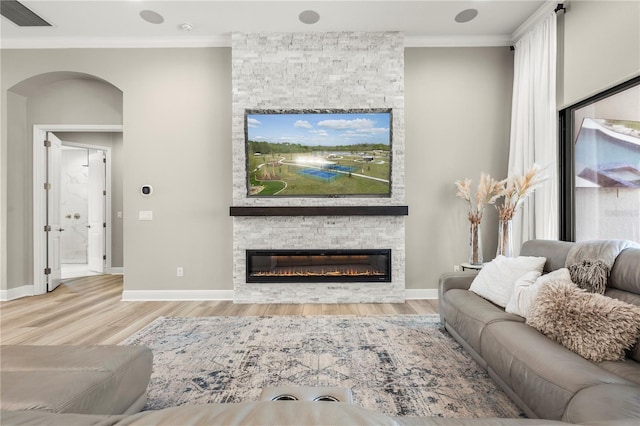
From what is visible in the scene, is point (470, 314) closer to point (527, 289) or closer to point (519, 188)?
point (527, 289)

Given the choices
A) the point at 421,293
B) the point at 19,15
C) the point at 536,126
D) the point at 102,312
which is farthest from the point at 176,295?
the point at 536,126

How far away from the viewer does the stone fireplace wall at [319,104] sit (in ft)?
13.5

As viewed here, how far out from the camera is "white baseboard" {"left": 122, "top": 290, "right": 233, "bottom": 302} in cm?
428

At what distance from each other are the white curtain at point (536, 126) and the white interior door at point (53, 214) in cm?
620

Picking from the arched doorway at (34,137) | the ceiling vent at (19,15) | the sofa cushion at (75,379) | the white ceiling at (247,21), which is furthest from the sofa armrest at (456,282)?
the ceiling vent at (19,15)

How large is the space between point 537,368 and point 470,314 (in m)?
0.79

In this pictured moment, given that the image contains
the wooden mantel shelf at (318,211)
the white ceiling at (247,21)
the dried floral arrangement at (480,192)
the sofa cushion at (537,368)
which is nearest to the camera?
the sofa cushion at (537,368)

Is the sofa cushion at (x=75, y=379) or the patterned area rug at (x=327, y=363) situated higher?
the sofa cushion at (x=75, y=379)

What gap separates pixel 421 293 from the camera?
4.32 m

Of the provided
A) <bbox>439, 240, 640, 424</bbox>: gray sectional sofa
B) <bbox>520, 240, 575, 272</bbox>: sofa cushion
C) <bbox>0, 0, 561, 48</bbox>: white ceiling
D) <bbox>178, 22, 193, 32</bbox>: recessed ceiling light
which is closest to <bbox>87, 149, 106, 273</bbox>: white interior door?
<bbox>0, 0, 561, 48</bbox>: white ceiling

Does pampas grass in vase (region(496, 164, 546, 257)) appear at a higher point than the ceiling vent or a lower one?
lower

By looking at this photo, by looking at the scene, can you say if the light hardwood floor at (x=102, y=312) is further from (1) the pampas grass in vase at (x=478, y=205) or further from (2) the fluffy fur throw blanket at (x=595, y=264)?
(2) the fluffy fur throw blanket at (x=595, y=264)

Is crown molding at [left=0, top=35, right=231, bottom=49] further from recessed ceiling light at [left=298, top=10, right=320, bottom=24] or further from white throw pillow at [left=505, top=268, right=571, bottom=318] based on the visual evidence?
white throw pillow at [left=505, top=268, right=571, bottom=318]

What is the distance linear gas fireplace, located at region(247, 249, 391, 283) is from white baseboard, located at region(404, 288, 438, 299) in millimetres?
402
